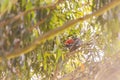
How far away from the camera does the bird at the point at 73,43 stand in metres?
2.42

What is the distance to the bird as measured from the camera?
7.94 feet

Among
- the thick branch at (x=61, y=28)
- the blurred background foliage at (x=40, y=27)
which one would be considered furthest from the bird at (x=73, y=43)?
the thick branch at (x=61, y=28)

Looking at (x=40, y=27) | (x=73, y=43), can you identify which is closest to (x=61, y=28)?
(x=40, y=27)

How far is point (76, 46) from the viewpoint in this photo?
2.67 meters

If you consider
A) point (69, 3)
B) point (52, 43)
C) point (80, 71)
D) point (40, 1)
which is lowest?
point (80, 71)

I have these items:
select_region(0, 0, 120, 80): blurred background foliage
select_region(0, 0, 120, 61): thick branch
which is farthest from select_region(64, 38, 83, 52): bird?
select_region(0, 0, 120, 61): thick branch

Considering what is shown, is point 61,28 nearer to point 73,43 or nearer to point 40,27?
point 40,27

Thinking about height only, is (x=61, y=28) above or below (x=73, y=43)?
above

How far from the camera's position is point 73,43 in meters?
2.54

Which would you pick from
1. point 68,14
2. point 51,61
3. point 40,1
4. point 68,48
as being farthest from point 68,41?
point 40,1

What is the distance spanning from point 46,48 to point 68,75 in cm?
93

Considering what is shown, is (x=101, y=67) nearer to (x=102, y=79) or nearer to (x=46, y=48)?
(x=102, y=79)

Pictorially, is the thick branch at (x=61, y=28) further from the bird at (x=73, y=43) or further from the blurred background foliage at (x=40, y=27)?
the bird at (x=73, y=43)

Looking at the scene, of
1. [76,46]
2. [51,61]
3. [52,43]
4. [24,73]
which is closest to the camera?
[52,43]
